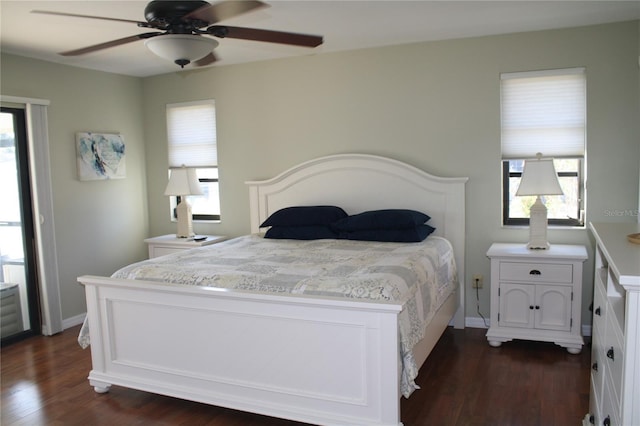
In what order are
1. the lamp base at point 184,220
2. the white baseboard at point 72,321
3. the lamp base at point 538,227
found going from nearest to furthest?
the lamp base at point 538,227
the white baseboard at point 72,321
the lamp base at point 184,220

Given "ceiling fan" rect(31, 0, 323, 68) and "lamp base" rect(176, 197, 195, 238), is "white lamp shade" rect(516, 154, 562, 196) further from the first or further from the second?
"lamp base" rect(176, 197, 195, 238)

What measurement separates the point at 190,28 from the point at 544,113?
2868 millimetres

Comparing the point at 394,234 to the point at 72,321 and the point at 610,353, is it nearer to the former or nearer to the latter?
the point at 610,353

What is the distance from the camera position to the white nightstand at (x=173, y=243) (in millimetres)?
4902

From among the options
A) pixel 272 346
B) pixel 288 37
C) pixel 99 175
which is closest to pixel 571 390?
pixel 272 346

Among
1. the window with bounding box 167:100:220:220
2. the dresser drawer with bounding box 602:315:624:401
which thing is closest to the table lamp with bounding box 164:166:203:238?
the window with bounding box 167:100:220:220

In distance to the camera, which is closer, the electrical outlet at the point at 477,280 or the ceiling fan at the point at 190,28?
the ceiling fan at the point at 190,28

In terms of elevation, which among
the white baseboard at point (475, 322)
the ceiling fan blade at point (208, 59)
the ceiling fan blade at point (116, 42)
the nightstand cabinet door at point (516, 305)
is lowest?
the white baseboard at point (475, 322)

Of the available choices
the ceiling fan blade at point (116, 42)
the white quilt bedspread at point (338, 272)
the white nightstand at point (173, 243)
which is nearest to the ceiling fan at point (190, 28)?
the ceiling fan blade at point (116, 42)

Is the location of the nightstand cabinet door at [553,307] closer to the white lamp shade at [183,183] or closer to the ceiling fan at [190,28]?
the ceiling fan at [190,28]

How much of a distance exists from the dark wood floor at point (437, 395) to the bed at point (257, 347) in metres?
0.12

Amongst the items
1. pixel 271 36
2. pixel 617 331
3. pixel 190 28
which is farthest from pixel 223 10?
pixel 617 331

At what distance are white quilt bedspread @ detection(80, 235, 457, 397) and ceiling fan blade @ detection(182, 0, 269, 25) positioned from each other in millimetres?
1373

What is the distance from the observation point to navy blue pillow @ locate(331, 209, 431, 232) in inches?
158
